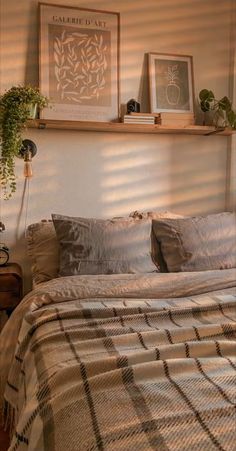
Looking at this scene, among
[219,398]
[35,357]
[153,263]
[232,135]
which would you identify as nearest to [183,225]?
[153,263]

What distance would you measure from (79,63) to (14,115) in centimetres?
61

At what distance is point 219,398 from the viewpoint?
0.92m

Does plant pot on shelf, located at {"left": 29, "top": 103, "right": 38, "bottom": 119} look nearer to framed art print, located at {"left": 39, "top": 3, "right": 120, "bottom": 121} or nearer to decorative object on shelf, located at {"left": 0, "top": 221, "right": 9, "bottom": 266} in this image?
framed art print, located at {"left": 39, "top": 3, "right": 120, "bottom": 121}

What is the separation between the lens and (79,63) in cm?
249

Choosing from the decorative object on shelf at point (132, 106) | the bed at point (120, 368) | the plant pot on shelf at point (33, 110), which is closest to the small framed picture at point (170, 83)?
the decorative object on shelf at point (132, 106)

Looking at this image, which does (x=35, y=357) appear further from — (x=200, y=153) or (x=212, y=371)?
(x=200, y=153)

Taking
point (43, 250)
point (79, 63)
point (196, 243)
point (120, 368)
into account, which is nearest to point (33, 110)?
point (79, 63)

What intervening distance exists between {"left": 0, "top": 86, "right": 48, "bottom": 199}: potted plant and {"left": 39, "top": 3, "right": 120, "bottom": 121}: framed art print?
0.17 metres

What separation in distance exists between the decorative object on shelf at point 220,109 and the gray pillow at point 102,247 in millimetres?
1022

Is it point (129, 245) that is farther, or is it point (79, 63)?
point (79, 63)

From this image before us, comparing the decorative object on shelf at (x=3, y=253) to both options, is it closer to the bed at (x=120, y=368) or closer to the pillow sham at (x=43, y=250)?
the pillow sham at (x=43, y=250)

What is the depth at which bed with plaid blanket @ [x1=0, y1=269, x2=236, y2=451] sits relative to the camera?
0.83 metres

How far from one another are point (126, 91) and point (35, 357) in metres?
1.95

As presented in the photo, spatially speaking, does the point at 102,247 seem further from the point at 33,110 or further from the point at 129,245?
the point at 33,110
